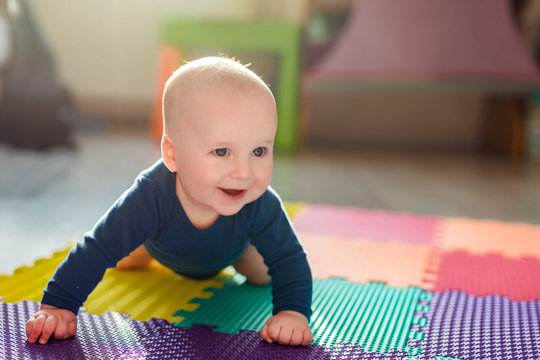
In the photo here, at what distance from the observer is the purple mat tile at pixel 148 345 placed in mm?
604

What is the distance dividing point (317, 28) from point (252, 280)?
83.1 inches

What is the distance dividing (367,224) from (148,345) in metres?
0.75

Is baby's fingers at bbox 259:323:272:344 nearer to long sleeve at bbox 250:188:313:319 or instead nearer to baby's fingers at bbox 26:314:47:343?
long sleeve at bbox 250:188:313:319

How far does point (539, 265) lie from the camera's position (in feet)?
3.30

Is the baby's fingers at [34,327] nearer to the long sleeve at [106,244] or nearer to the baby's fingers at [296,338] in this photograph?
the long sleeve at [106,244]

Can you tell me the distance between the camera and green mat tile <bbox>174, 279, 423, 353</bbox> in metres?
0.68

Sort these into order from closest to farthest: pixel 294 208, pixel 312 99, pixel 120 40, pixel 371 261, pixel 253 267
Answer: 1. pixel 253 267
2. pixel 371 261
3. pixel 294 208
4. pixel 312 99
5. pixel 120 40

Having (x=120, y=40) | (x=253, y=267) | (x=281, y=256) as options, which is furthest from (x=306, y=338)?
(x=120, y=40)

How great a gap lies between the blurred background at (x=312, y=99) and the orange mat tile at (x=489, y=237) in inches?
6.6

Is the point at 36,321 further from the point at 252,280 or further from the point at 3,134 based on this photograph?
the point at 3,134

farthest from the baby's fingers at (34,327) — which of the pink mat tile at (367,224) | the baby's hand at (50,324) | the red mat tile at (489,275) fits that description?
the pink mat tile at (367,224)

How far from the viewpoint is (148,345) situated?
2.07 feet

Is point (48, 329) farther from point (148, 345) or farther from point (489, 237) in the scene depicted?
point (489, 237)

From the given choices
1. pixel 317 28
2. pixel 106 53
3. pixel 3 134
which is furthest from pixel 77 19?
pixel 317 28
